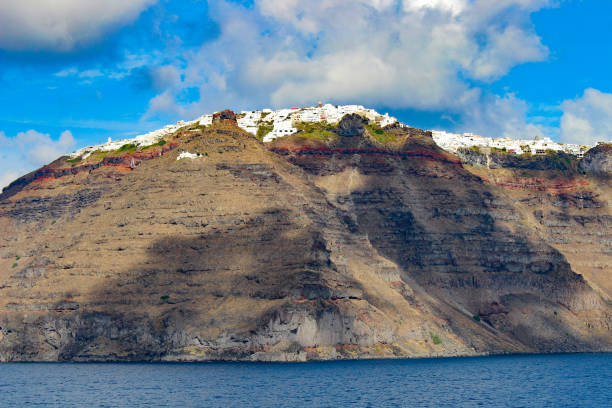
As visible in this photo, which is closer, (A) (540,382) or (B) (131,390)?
(B) (131,390)

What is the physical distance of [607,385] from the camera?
580ft

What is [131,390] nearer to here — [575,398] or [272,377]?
[272,377]

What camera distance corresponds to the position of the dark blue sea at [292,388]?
148500 millimetres

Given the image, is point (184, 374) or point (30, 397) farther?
point (184, 374)

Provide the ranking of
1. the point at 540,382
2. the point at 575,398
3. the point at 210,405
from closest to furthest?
the point at 210,405
the point at 575,398
the point at 540,382

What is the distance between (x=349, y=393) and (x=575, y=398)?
1396 inches

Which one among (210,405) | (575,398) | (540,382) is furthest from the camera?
(540,382)

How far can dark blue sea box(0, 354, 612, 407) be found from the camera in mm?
148500

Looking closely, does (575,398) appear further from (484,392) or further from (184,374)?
(184,374)

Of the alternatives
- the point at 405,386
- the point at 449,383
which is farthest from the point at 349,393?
the point at 449,383

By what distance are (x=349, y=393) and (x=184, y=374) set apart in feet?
131

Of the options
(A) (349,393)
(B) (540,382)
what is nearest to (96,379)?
(A) (349,393)

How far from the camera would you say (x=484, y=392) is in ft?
537

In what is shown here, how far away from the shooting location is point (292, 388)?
540ft
